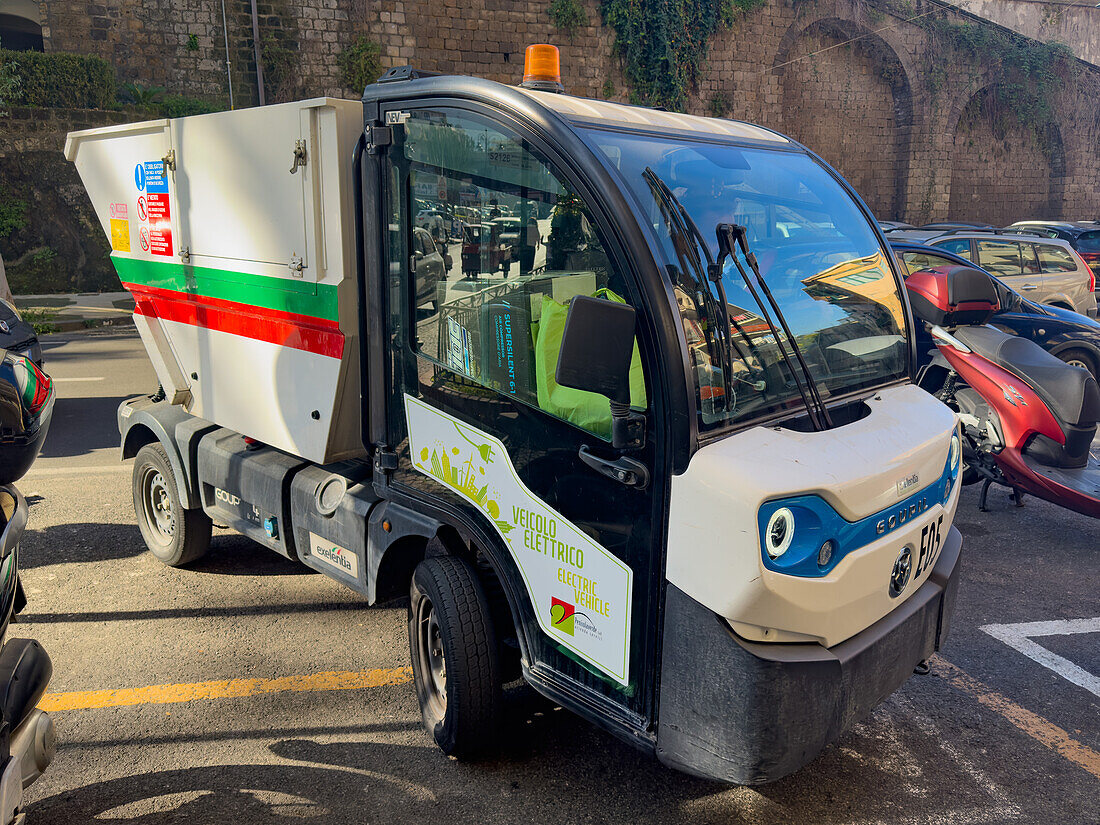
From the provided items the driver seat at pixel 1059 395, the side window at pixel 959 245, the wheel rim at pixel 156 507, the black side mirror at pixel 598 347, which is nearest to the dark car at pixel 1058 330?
the driver seat at pixel 1059 395

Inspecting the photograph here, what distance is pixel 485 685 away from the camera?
3125 millimetres

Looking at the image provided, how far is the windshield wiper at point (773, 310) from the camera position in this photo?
A: 102 inches

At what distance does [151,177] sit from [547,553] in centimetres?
333

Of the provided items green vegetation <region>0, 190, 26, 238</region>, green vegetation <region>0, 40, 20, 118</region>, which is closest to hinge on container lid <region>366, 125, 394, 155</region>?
green vegetation <region>0, 190, 26, 238</region>

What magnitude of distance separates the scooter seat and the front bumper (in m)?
3.89

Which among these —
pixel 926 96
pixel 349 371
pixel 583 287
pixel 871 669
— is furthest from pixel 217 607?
pixel 926 96

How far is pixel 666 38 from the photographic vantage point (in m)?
23.7

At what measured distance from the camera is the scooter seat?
5570mm

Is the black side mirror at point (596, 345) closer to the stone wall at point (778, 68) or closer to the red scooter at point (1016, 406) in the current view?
the red scooter at point (1016, 406)

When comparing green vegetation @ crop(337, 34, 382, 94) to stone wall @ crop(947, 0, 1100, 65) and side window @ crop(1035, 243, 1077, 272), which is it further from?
stone wall @ crop(947, 0, 1100, 65)

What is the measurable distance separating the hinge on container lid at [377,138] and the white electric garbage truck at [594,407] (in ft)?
0.05

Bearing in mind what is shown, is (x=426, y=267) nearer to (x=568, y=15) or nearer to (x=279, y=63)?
(x=279, y=63)

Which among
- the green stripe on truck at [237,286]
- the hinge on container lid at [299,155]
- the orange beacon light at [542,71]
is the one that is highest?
the orange beacon light at [542,71]

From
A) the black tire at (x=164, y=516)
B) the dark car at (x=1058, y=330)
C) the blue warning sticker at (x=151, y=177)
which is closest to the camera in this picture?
the blue warning sticker at (x=151, y=177)
